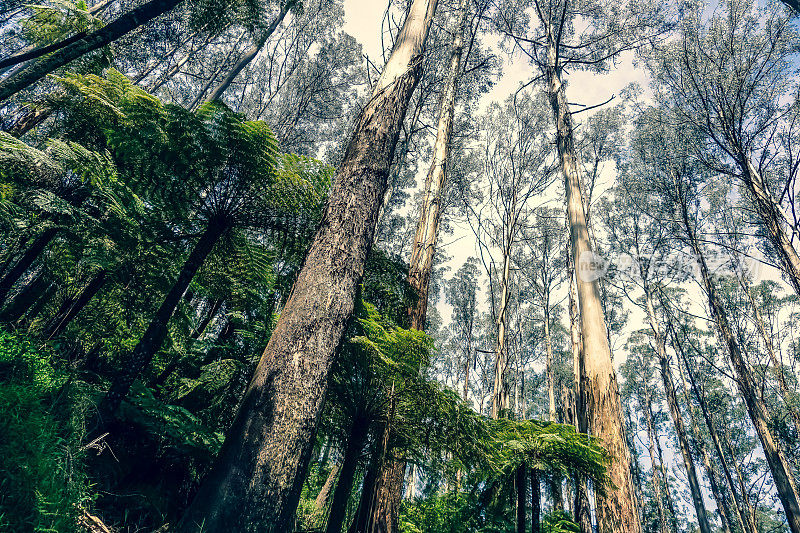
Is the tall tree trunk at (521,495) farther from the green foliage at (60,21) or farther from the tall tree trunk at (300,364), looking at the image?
the green foliage at (60,21)

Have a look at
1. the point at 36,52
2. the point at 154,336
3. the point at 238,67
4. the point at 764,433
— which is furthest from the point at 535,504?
the point at 238,67

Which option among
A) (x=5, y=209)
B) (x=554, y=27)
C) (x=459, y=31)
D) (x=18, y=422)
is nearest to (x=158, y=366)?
(x=5, y=209)

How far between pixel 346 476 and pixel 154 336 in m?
2.14

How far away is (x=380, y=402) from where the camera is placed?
325 centimetres

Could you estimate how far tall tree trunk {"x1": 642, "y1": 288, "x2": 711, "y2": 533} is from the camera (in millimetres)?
14953

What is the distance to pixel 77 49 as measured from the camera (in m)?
2.59

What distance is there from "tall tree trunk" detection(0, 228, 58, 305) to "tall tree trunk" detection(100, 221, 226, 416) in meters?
2.04

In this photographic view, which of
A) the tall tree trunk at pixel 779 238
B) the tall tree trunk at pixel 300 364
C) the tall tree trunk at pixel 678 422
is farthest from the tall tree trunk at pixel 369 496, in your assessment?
the tall tree trunk at pixel 678 422

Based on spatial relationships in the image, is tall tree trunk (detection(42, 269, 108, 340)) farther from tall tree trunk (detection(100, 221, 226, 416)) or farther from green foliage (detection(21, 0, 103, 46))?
green foliage (detection(21, 0, 103, 46))

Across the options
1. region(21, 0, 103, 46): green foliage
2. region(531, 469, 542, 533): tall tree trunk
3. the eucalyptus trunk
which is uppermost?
region(21, 0, 103, 46): green foliage

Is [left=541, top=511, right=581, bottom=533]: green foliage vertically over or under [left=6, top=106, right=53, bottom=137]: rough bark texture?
under

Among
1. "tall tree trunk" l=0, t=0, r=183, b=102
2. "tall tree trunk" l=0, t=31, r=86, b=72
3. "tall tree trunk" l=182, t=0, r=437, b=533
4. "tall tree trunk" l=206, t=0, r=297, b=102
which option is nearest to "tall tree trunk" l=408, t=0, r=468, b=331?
"tall tree trunk" l=182, t=0, r=437, b=533

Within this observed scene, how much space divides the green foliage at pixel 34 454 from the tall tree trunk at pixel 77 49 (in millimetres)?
1799

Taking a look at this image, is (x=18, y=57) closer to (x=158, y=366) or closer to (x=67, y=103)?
(x=67, y=103)
